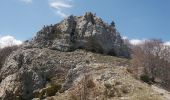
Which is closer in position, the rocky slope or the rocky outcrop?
the rocky slope

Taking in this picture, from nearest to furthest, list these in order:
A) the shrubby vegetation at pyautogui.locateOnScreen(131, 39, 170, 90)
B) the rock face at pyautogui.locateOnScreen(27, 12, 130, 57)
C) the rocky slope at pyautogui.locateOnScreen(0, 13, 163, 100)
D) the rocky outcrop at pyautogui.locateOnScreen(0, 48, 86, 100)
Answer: the rocky slope at pyautogui.locateOnScreen(0, 13, 163, 100) → the shrubby vegetation at pyautogui.locateOnScreen(131, 39, 170, 90) → the rocky outcrop at pyautogui.locateOnScreen(0, 48, 86, 100) → the rock face at pyautogui.locateOnScreen(27, 12, 130, 57)

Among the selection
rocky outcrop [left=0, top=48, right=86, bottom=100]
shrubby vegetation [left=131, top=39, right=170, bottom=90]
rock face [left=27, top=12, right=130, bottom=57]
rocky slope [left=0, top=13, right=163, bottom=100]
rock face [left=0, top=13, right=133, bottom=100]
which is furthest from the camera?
rock face [left=27, top=12, right=130, bottom=57]

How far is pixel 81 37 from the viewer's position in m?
49.0

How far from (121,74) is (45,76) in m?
9.21

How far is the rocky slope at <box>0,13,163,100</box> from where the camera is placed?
118 feet

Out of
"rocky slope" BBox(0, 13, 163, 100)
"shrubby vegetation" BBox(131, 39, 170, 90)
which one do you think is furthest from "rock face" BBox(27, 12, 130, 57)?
"shrubby vegetation" BBox(131, 39, 170, 90)

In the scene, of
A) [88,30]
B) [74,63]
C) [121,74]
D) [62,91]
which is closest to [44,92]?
[62,91]

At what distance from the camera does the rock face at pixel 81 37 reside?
159ft

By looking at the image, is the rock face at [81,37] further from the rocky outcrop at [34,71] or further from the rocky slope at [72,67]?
the rocky outcrop at [34,71]

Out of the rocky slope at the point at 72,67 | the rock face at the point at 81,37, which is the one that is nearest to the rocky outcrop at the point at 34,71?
the rocky slope at the point at 72,67

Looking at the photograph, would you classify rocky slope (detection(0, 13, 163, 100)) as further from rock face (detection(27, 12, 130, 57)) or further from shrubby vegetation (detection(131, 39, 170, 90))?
shrubby vegetation (detection(131, 39, 170, 90))

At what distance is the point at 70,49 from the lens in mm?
47750

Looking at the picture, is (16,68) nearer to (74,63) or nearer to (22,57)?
(22,57)

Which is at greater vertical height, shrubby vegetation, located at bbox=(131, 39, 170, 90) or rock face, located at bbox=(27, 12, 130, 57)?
rock face, located at bbox=(27, 12, 130, 57)
